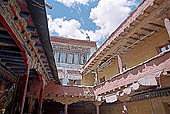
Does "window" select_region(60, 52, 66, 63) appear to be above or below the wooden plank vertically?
above

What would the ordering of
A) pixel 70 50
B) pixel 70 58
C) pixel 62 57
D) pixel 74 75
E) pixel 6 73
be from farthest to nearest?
pixel 70 50, pixel 70 58, pixel 62 57, pixel 74 75, pixel 6 73

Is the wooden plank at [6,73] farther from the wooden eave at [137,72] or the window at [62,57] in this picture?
the window at [62,57]

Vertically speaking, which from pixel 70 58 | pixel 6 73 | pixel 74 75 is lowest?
pixel 6 73

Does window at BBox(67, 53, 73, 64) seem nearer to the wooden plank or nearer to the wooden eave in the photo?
the wooden eave

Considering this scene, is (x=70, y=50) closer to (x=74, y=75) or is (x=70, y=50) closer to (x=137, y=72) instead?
(x=74, y=75)

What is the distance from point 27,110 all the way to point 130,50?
8138 millimetres

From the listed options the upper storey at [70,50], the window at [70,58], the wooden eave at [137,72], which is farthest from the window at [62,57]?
the wooden eave at [137,72]

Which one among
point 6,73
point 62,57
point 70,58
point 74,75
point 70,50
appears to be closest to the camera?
point 6,73

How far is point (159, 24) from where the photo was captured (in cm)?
759

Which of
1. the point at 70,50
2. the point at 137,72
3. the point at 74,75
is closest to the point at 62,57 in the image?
the point at 70,50

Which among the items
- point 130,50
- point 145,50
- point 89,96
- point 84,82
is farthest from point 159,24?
point 84,82

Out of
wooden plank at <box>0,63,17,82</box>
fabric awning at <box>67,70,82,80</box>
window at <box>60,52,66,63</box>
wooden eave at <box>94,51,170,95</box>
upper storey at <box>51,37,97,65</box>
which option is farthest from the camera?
upper storey at <box>51,37,97,65</box>

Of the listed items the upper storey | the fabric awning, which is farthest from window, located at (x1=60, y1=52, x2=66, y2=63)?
the fabric awning

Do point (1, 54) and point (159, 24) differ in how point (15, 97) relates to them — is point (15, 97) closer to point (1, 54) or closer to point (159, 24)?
point (1, 54)
